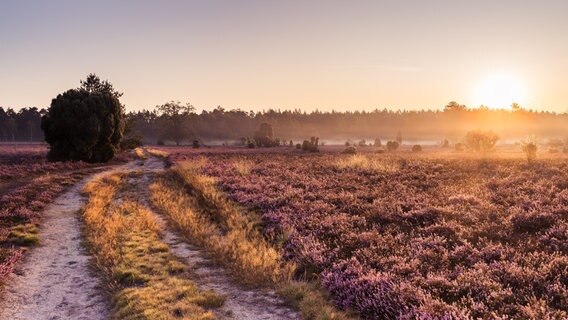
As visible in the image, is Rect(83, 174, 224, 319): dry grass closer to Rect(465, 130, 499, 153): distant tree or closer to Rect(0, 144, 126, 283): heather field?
Rect(0, 144, 126, 283): heather field

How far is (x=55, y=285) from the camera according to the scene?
1281cm

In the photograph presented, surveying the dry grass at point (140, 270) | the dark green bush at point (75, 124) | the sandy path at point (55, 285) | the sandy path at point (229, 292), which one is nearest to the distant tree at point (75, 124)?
the dark green bush at point (75, 124)

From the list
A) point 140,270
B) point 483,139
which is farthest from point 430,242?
point 483,139

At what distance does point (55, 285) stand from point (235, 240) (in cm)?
602

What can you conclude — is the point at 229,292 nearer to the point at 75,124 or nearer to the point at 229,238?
the point at 229,238

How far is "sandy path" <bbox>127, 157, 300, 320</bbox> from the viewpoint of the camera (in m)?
10.4

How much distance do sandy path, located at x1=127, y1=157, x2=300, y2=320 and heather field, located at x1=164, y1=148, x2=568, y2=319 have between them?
1505mm

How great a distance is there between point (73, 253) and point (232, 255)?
20.0 feet

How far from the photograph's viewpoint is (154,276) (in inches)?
513

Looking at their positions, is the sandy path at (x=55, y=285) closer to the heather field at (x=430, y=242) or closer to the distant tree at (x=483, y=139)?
the heather field at (x=430, y=242)

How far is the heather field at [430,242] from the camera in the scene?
953cm

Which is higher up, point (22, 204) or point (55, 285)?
point (22, 204)

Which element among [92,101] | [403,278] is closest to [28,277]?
[403,278]

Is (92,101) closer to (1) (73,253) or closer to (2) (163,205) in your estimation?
(2) (163,205)
